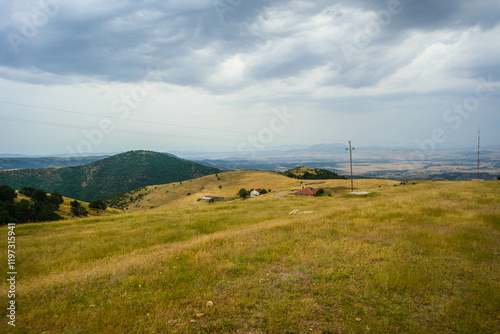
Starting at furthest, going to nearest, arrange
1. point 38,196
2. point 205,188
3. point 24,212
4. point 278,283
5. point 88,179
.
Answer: point 88,179 < point 205,188 < point 38,196 < point 24,212 < point 278,283

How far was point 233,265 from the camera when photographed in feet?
31.4

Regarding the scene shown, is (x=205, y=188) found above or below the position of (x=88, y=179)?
below

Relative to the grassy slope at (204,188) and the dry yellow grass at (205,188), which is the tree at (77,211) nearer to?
the dry yellow grass at (205,188)

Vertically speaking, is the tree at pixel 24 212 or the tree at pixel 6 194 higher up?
the tree at pixel 6 194

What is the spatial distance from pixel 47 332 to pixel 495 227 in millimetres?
21828

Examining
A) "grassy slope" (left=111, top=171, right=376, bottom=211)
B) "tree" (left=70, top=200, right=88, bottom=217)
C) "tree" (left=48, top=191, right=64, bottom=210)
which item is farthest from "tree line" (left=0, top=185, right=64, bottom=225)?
"grassy slope" (left=111, top=171, right=376, bottom=211)

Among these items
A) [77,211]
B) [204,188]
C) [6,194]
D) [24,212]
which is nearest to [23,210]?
[24,212]

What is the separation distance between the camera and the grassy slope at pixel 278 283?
19.8 ft

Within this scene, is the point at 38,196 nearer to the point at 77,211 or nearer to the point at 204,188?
the point at 77,211

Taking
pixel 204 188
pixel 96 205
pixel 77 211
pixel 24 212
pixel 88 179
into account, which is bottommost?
pixel 204 188

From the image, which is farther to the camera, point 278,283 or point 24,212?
point 24,212

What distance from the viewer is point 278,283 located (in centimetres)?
807

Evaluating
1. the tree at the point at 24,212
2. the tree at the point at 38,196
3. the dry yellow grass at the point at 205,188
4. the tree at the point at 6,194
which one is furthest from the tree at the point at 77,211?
the dry yellow grass at the point at 205,188

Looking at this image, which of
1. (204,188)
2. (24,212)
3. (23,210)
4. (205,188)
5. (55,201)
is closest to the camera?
(24,212)
